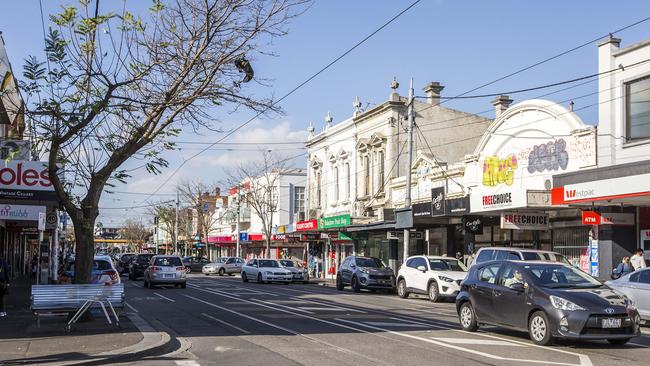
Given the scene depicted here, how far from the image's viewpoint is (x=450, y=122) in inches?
1646

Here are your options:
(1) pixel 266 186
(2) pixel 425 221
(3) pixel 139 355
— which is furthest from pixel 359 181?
(3) pixel 139 355

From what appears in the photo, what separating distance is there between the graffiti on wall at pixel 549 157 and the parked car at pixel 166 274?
52.0ft

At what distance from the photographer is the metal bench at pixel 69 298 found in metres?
13.6

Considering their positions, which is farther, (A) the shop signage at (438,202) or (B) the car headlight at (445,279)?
(A) the shop signage at (438,202)

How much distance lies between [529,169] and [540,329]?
1597cm

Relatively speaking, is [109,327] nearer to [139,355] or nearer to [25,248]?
[139,355]

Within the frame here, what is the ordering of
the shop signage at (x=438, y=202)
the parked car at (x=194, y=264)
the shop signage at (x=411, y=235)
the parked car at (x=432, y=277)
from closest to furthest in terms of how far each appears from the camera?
the parked car at (x=432, y=277), the shop signage at (x=438, y=202), the shop signage at (x=411, y=235), the parked car at (x=194, y=264)

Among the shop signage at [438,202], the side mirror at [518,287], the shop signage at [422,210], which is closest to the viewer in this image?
the side mirror at [518,287]

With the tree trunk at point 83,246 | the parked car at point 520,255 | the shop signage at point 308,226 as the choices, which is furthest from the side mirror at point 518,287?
the shop signage at point 308,226

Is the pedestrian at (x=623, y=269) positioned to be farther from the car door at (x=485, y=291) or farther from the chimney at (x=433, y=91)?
the chimney at (x=433, y=91)

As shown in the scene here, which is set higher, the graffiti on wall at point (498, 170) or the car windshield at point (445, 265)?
the graffiti on wall at point (498, 170)

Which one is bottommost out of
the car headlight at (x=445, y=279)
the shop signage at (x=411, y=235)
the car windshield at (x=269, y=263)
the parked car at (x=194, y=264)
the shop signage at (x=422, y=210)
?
the parked car at (x=194, y=264)

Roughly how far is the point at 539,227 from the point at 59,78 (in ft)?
62.1

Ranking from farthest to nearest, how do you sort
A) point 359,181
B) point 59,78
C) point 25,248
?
point 25,248 < point 359,181 < point 59,78
